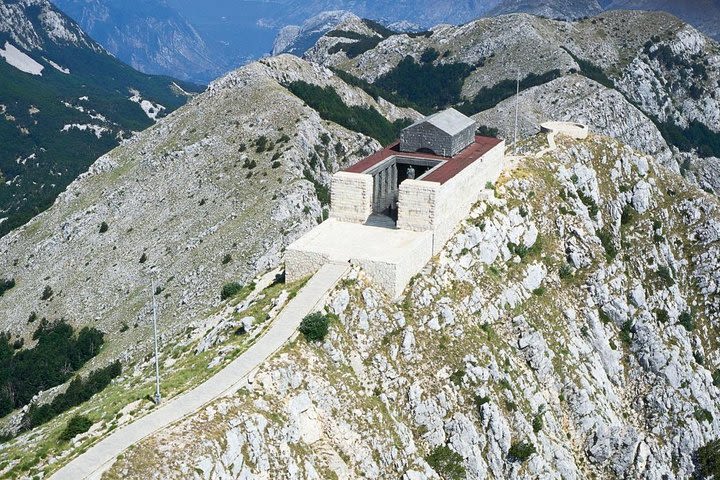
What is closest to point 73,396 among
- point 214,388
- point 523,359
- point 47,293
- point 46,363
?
point 46,363

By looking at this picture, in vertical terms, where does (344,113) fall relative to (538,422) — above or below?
below

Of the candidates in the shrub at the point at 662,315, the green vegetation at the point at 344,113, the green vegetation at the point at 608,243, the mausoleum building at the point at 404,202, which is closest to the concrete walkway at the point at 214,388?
the mausoleum building at the point at 404,202

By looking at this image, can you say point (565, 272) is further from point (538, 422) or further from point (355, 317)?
point (355, 317)

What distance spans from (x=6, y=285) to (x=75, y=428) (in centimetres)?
8165

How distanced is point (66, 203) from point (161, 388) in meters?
91.6

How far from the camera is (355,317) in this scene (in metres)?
49.3

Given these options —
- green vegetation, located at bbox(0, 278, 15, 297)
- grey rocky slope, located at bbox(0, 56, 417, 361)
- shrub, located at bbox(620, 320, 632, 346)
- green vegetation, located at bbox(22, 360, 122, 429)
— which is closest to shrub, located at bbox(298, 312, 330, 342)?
green vegetation, located at bbox(22, 360, 122, 429)

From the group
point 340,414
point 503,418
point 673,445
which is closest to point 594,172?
point 673,445

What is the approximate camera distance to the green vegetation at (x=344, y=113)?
434ft

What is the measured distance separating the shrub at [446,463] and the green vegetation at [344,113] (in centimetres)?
8591

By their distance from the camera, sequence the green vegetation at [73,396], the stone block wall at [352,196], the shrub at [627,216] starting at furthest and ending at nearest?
the shrub at [627,216] → the green vegetation at [73,396] → the stone block wall at [352,196]

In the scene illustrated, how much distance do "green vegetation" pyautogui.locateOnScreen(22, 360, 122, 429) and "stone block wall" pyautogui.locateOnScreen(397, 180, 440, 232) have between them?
1111 inches

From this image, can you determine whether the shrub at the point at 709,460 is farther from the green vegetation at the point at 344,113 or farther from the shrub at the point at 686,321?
the green vegetation at the point at 344,113

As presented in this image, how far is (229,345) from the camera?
153 feet
